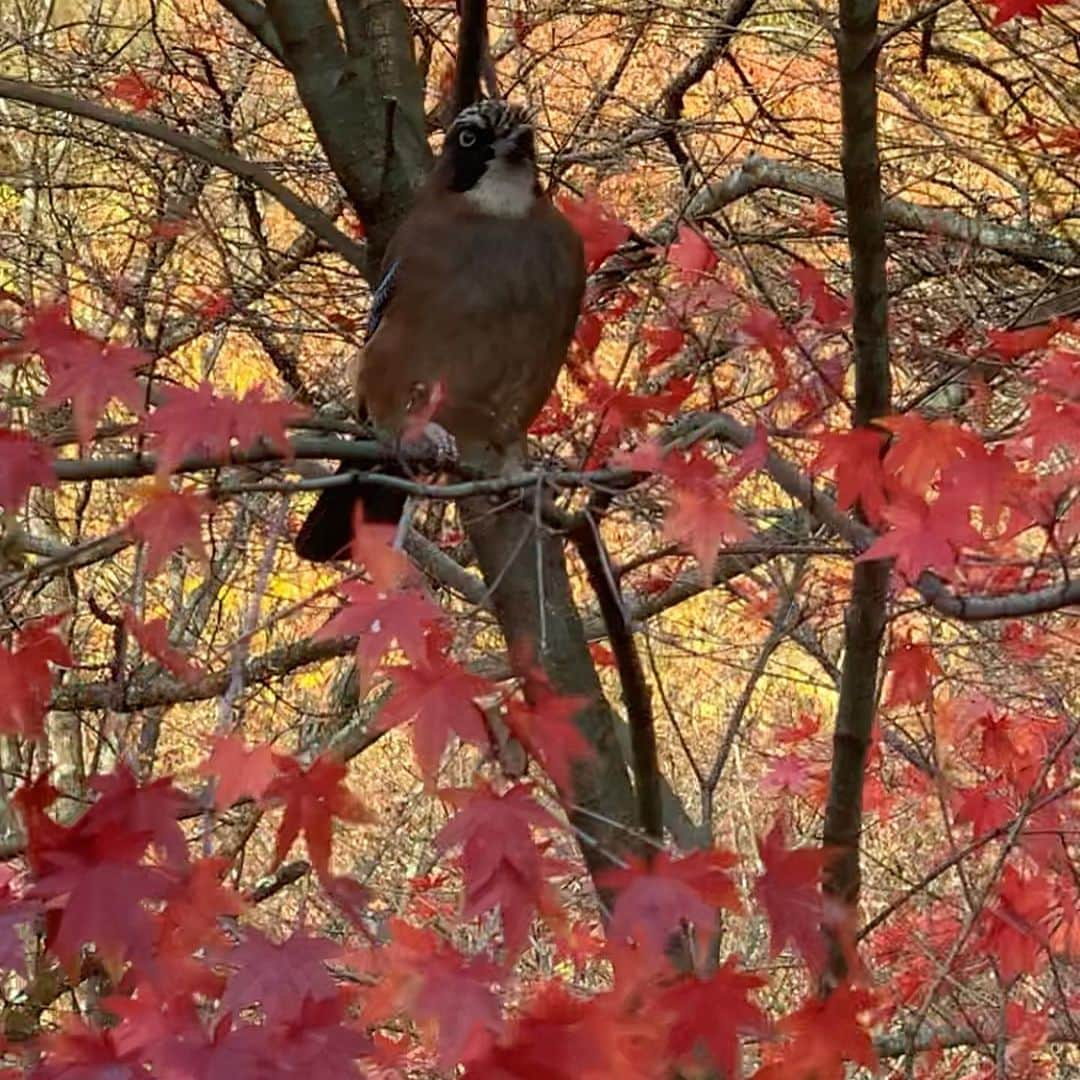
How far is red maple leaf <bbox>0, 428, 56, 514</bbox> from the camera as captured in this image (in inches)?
62.0

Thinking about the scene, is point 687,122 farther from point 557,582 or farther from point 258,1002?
point 258,1002

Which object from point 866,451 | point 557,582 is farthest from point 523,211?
point 866,451

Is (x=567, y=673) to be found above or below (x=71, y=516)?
below

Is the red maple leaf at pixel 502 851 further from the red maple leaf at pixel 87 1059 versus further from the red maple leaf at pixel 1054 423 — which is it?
the red maple leaf at pixel 1054 423

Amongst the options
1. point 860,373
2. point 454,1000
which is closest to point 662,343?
point 860,373

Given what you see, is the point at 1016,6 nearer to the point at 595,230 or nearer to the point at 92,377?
the point at 595,230

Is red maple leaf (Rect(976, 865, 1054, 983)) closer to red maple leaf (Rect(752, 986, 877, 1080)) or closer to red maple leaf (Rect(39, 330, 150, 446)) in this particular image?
red maple leaf (Rect(752, 986, 877, 1080))


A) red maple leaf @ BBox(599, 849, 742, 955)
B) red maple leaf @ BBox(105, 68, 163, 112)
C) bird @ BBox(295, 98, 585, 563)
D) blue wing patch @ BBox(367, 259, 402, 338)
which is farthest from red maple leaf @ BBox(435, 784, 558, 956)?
red maple leaf @ BBox(105, 68, 163, 112)

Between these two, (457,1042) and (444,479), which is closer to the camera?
(457,1042)

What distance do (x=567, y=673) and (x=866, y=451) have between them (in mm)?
675

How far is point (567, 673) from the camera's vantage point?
245 cm

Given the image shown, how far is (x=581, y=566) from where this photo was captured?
3.79 metres

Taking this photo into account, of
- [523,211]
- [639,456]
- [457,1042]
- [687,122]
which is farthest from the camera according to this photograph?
[687,122]

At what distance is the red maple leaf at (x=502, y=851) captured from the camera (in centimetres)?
154
